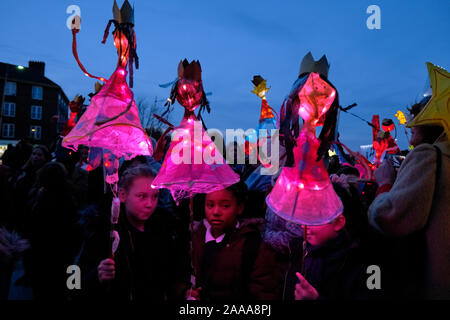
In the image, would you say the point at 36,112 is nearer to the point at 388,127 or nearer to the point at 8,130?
the point at 8,130

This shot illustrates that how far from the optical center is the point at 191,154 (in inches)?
80.0

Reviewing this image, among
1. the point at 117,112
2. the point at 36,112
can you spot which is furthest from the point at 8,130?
the point at 117,112

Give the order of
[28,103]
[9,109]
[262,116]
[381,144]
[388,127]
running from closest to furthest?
[262,116] < [381,144] < [388,127] < [9,109] < [28,103]

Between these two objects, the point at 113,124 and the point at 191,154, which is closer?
the point at 113,124

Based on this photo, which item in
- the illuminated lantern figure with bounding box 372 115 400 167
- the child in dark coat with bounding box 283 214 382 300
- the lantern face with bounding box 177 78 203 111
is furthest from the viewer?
the illuminated lantern figure with bounding box 372 115 400 167

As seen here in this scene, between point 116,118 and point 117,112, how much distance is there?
0.13 m

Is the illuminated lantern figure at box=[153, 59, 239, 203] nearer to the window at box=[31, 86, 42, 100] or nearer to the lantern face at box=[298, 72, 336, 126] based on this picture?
the lantern face at box=[298, 72, 336, 126]

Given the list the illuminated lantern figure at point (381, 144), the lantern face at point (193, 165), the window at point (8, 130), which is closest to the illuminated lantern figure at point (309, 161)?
the lantern face at point (193, 165)

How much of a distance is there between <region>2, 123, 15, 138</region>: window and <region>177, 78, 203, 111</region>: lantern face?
46.6 metres

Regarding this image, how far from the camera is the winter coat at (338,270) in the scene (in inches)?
70.9

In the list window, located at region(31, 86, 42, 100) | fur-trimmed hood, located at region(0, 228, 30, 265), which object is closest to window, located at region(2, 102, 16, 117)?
window, located at region(31, 86, 42, 100)

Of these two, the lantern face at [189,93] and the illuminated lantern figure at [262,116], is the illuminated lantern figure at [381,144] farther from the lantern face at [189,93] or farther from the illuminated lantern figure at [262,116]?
the lantern face at [189,93]

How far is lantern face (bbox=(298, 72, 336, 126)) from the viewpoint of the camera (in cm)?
159
